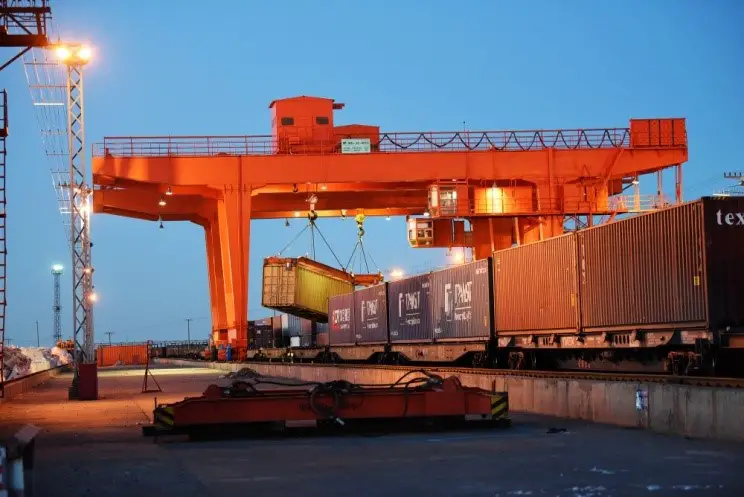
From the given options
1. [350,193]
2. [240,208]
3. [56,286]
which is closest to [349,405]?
[240,208]

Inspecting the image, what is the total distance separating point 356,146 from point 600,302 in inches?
935

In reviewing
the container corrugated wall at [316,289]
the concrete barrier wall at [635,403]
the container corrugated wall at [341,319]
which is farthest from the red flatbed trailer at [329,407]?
the container corrugated wall at [316,289]

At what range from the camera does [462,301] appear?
1097 inches

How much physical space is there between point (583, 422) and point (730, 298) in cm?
342

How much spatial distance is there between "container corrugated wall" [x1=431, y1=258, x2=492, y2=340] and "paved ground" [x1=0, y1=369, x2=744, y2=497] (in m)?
11.5

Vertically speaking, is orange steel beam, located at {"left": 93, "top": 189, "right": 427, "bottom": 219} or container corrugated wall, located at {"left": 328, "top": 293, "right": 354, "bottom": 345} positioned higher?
orange steel beam, located at {"left": 93, "top": 189, "right": 427, "bottom": 219}

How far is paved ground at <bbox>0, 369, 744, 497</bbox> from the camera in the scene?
9.01 m

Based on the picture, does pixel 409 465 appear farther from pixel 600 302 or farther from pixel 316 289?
pixel 316 289

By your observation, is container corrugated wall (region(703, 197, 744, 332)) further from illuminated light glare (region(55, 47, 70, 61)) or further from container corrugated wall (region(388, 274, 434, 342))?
illuminated light glare (region(55, 47, 70, 61))

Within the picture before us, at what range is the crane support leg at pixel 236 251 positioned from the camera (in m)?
43.6

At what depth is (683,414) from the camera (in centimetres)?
1272

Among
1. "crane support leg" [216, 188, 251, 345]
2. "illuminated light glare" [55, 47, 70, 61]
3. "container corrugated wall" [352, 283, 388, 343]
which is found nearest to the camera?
"illuminated light glare" [55, 47, 70, 61]

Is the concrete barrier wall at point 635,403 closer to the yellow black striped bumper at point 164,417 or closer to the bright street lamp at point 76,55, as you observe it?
→ the yellow black striped bumper at point 164,417

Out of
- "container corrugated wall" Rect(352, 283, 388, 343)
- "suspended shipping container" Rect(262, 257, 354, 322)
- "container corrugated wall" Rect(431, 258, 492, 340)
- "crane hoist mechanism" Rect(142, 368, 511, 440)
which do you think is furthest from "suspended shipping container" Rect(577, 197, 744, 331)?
"suspended shipping container" Rect(262, 257, 354, 322)
